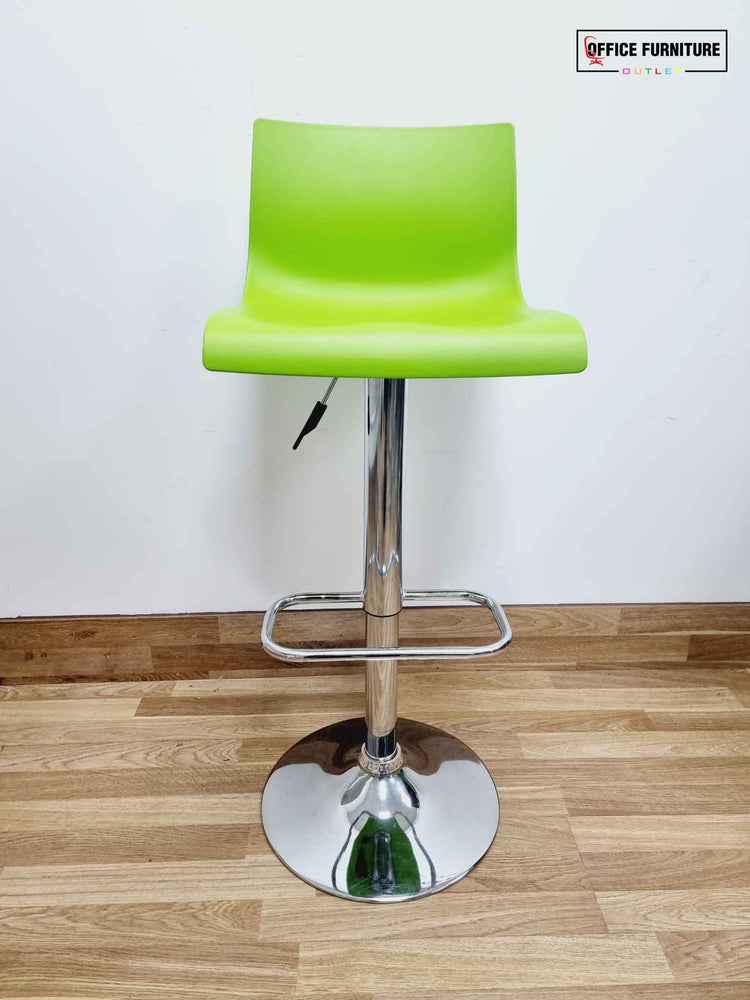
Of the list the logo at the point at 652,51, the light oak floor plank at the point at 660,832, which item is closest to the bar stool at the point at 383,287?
the light oak floor plank at the point at 660,832

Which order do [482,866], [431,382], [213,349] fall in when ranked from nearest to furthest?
[213,349] → [482,866] → [431,382]

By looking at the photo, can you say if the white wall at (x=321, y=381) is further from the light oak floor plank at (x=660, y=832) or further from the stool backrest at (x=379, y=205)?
the light oak floor plank at (x=660, y=832)

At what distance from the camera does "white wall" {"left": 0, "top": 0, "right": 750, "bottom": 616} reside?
1.07 meters

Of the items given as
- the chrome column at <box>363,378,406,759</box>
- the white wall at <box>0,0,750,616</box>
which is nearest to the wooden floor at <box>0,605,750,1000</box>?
the white wall at <box>0,0,750,616</box>

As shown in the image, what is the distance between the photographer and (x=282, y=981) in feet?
2.64

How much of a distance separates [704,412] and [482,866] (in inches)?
33.6

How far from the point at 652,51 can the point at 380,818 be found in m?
1.21

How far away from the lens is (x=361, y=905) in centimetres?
90

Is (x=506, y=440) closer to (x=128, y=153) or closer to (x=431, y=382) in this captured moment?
(x=431, y=382)

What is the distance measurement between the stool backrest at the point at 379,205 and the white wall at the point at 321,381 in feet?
0.65

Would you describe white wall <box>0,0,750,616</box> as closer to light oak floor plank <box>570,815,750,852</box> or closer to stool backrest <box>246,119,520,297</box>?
stool backrest <box>246,119,520,297</box>

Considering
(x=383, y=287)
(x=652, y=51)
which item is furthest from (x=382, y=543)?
(x=652, y=51)

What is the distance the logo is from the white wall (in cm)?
2

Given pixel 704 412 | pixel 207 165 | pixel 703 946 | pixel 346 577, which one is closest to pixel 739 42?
pixel 704 412
